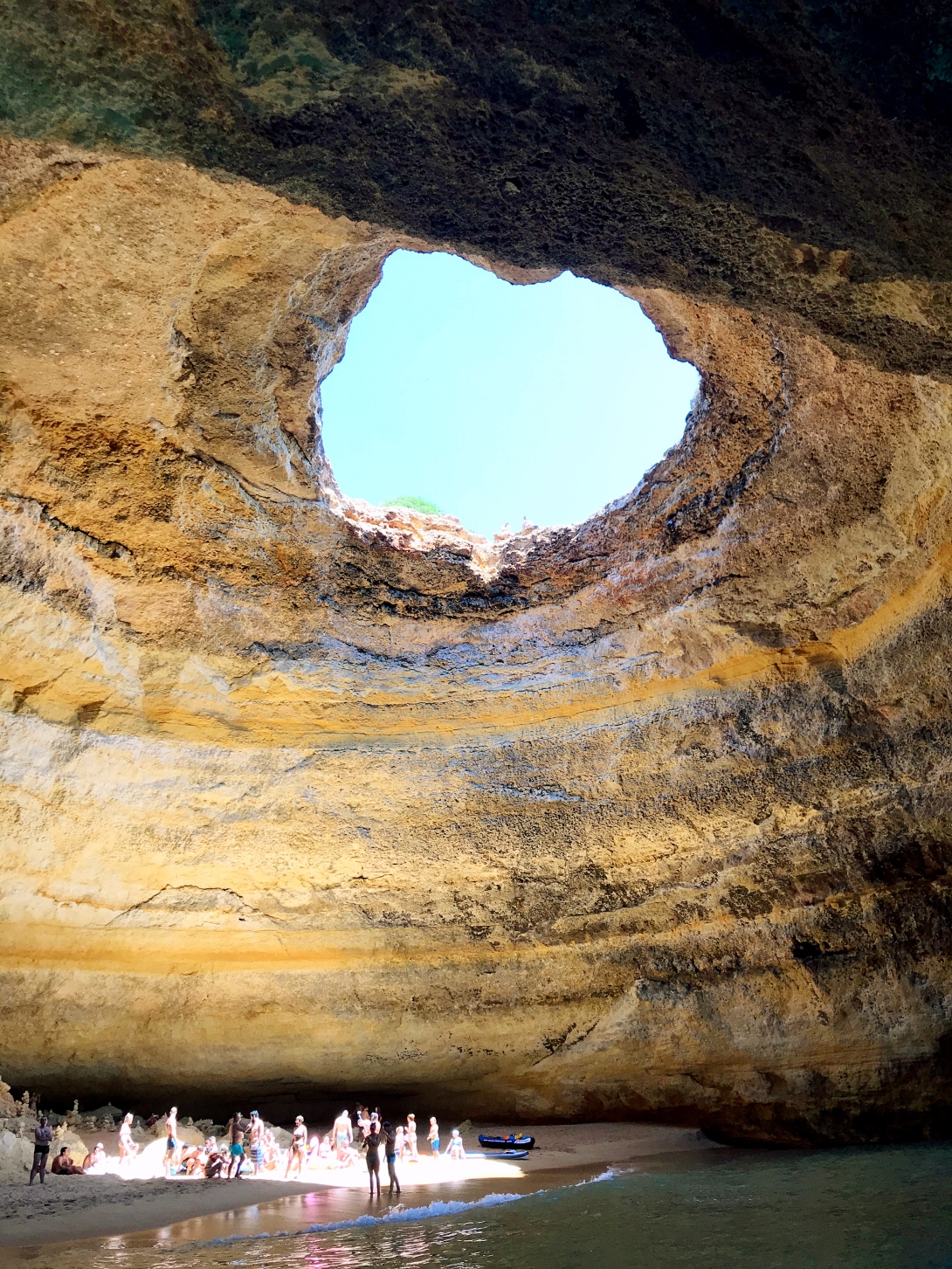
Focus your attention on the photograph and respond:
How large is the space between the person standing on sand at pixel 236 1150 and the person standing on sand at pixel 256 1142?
0.08 metres

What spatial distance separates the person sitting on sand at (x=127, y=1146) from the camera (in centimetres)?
708

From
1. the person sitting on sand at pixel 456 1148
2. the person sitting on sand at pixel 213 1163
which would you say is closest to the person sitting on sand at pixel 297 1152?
the person sitting on sand at pixel 213 1163

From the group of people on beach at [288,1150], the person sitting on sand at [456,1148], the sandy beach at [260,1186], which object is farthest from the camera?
the person sitting on sand at [456,1148]

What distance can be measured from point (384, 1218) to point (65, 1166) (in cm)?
275

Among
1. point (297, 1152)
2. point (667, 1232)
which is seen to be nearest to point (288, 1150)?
point (297, 1152)

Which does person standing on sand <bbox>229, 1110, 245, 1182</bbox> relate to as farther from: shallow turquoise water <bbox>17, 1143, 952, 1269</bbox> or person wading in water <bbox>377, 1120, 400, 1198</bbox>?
shallow turquoise water <bbox>17, 1143, 952, 1269</bbox>

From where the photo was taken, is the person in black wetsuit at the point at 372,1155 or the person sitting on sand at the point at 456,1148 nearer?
the person in black wetsuit at the point at 372,1155

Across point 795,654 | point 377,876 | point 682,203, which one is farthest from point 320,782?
point 682,203

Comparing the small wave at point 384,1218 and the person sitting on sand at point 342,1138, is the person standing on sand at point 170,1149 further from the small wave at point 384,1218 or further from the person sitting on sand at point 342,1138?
the small wave at point 384,1218

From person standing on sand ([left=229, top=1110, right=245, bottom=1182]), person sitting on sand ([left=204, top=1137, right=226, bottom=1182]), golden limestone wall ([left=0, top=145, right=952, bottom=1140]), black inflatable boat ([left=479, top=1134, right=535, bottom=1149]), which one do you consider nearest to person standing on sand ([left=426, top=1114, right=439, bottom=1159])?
black inflatable boat ([left=479, top=1134, right=535, bottom=1149])

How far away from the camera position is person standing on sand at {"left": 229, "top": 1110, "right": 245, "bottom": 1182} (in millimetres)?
7215

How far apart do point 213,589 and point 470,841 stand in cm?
334

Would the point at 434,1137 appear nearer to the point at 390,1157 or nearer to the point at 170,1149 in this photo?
the point at 390,1157

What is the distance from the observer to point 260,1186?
6.83 m
